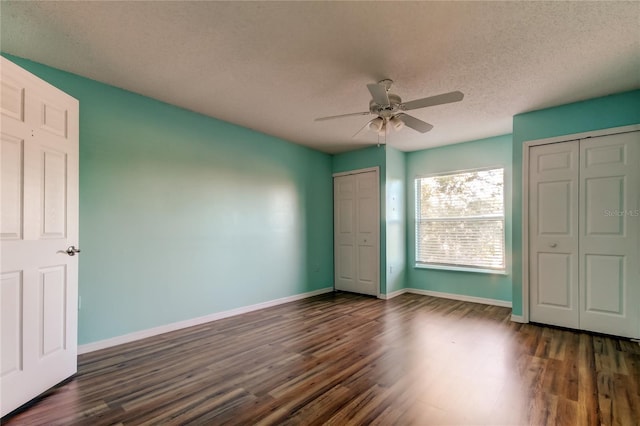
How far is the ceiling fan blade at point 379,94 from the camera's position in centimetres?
235

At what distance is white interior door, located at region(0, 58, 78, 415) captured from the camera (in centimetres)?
191

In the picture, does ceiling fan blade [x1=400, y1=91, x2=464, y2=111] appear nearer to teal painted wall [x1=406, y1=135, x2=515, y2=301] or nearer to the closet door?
the closet door

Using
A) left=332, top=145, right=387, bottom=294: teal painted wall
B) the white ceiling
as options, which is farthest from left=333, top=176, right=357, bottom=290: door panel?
the white ceiling

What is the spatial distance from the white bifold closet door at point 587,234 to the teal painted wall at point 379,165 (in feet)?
6.62

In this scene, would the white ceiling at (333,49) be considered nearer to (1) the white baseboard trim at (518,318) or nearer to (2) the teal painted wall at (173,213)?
(2) the teal painted wall at (173,213)

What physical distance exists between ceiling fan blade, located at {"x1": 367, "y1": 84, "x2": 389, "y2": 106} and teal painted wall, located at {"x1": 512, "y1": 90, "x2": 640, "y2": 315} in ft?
7.27

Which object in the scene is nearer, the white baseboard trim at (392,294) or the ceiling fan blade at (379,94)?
the ceiling fan blade at (379,94)

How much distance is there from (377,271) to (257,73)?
360 cm

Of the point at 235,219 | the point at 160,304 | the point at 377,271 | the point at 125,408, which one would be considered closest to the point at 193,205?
the point at 235,219

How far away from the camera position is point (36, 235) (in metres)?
2.09

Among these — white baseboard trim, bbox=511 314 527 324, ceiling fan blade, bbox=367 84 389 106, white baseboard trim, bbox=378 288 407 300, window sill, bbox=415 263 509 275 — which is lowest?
white baseboard trim, bbox=378 288 407 300

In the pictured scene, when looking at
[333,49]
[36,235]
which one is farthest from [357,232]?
[36,235]

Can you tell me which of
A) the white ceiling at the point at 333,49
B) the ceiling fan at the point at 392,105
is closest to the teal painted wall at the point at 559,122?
the white ceiling at the point at 333,49

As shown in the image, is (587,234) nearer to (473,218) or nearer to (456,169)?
(473,218)
